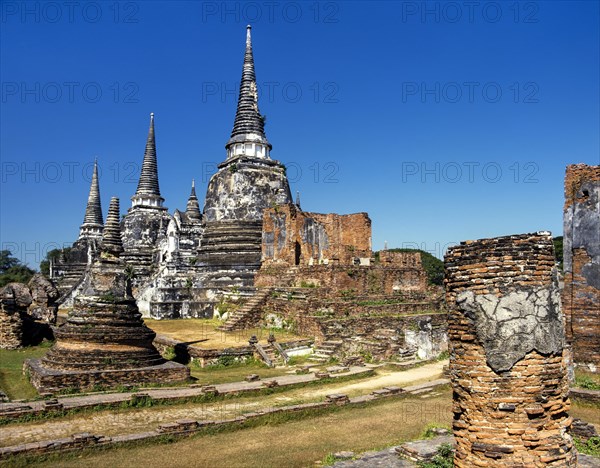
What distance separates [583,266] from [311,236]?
14.7 meters

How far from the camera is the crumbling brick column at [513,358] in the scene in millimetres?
5715

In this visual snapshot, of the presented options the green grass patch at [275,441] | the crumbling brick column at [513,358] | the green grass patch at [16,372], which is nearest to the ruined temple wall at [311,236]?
the green grass patch at [16,372]

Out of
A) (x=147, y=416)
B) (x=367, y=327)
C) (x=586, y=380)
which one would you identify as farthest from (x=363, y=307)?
(x=147, y=416)

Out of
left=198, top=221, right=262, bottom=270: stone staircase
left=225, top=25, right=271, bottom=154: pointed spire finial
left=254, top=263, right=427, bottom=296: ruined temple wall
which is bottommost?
left=254, top=263, right=427, bottom=296: ruined temple wall

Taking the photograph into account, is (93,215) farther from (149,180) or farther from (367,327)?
(367,327)

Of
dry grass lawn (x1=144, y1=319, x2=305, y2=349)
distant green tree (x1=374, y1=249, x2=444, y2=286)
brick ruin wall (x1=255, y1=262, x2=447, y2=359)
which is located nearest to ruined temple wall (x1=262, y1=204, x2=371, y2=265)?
brick ruin wall (x1=255, y1=262, x2=447, y2=359)

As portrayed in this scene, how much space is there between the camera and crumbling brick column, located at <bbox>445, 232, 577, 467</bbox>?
571 centimetres

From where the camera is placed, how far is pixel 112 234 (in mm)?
18922

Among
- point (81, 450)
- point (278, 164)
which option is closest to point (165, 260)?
point (278, 164)

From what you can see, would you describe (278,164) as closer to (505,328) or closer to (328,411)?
(328,411)

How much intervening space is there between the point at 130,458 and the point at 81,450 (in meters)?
0.83

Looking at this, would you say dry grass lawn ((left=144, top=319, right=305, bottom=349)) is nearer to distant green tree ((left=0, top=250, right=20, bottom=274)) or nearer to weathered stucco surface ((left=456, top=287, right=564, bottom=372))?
weathered stucco surface ((left=456, top=287, right=564, bottom=372))

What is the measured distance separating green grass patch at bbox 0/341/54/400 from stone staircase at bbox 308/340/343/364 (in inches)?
320

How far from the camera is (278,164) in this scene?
33.5m
